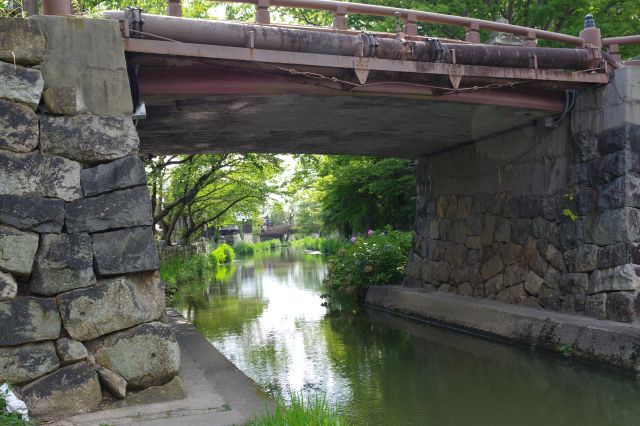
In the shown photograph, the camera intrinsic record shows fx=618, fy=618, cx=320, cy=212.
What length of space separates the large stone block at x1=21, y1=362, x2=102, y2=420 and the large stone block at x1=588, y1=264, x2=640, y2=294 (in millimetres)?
6572

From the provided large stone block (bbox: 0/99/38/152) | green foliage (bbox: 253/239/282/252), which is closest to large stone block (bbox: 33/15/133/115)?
large stone block (bbox: 0/99/38/152)

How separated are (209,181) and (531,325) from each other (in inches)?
587

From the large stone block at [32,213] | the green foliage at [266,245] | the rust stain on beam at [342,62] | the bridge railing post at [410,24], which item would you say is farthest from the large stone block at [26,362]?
the green foliage at [266,245]

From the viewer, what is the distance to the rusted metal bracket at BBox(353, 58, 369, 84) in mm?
7023

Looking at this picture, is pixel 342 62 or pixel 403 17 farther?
pixel 403 17

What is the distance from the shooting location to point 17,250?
5.11 m

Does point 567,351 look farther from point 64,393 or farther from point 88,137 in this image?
point 88,137

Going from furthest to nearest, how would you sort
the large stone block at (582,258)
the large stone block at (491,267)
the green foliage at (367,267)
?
1. the green foliage at (367,267)
2. the large stone block at (491,267)
3. the large stone block at (582,258)

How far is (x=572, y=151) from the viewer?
9.20 m

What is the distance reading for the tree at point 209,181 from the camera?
20.0 metres

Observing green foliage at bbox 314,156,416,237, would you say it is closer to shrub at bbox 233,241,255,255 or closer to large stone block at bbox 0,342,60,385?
large stone block at bbox 0,342,60,385

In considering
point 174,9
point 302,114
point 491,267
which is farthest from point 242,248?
point 174,9

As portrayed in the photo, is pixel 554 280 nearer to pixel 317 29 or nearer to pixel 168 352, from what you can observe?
pixel 317 29

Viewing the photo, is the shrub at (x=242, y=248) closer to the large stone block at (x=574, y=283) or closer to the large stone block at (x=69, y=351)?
the large stone block at (x=574, y=283)
